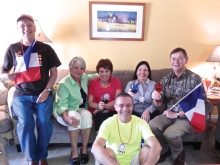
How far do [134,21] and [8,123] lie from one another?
7.55ft

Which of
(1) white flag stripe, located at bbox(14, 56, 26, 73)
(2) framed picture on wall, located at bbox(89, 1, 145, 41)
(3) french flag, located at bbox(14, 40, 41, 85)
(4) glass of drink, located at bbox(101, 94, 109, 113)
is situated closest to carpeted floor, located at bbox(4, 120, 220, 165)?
(4) glass of drink, located at bbox(101, 94, 109, 113)

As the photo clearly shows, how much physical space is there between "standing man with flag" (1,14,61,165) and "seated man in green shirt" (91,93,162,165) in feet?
2.48

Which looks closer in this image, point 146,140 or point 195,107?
point 146,140

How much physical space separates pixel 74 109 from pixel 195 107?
4.33 ft

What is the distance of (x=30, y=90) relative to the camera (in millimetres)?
1886

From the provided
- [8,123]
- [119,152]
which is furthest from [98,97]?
[8,123]

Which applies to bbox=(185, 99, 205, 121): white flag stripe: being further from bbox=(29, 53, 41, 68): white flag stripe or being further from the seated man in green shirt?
bbox=(29, 53, 41, 68): white flag stripe

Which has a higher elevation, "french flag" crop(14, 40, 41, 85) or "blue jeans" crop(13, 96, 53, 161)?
"french flag" crop(14, 40, 41, 85)

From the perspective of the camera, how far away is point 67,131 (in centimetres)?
214

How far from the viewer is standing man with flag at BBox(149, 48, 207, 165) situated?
6.10ft

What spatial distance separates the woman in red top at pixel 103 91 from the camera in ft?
6.91

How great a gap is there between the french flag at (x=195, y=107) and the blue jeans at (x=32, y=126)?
1.45 m

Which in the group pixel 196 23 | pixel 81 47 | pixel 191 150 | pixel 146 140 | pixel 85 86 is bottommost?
pixel 191 150

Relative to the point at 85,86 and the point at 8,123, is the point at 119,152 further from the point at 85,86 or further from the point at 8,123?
the point at 8,123
